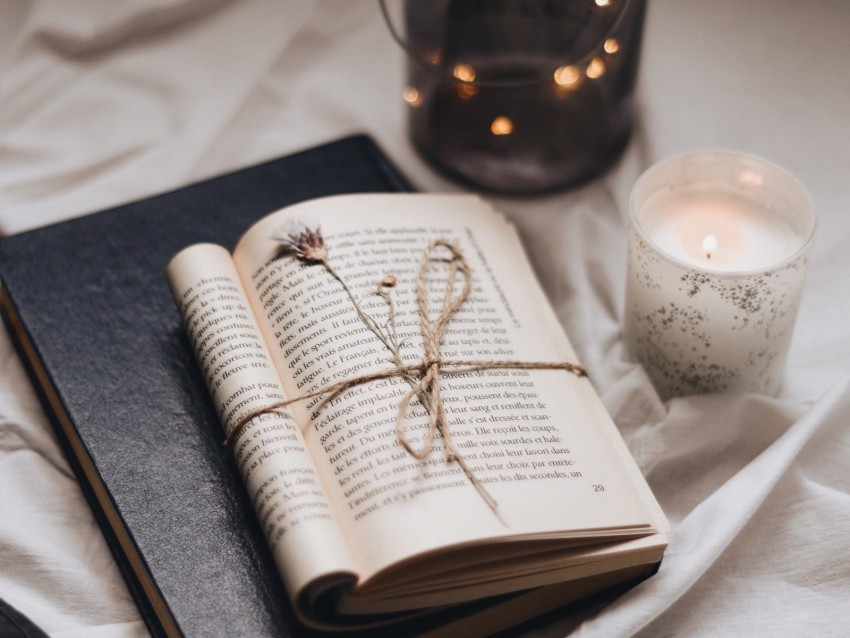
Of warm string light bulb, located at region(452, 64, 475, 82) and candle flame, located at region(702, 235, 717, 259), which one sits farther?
warm string light bulb, located at region(452, 64, 475, 82)

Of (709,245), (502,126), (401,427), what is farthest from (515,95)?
(401,427)

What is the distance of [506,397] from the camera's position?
0.72 meters

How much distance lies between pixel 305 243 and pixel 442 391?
0.54ft

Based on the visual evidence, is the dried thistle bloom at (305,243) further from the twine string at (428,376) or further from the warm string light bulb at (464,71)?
the warm string light bulb at (464,71)

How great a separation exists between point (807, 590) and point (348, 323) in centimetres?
37

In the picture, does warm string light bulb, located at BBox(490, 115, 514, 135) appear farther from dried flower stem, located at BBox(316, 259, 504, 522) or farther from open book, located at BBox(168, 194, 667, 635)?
dried flower stem, located at BBox(316, 259, 504, 522)

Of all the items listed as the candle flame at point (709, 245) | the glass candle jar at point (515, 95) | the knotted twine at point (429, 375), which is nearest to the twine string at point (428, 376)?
the knotted twine at point (429, 375)

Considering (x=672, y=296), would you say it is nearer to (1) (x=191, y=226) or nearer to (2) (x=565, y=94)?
(2) (x=565, y=94)

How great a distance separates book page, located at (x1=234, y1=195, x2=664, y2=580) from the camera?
2.11 feet

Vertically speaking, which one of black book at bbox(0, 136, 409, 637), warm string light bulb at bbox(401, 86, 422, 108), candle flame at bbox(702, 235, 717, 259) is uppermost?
candle flame at bbox(702, 235, 717, 259)

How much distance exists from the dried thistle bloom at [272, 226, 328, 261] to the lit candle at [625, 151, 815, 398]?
234 mm

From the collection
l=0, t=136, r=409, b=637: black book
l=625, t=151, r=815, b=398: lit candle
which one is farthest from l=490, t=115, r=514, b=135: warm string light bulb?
l=625, t=151, r=815, b=398: lit candle

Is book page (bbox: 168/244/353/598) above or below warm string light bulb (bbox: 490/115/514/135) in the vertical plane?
below

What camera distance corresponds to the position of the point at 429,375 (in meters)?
0.70
